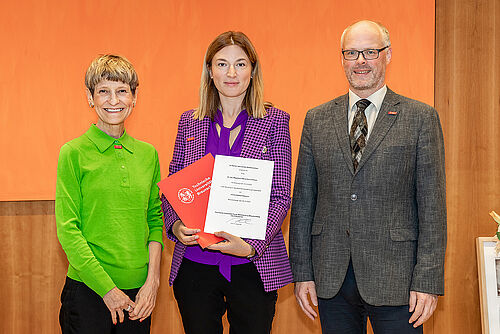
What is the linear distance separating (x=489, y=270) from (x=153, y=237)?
248cm

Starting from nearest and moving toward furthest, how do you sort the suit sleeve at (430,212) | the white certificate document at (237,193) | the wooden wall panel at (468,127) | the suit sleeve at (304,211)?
the suit sleeve at (430,212), the white certificate document at (237,193), the suit sleeve at (304,211), the wooden wall panel at (468,127)

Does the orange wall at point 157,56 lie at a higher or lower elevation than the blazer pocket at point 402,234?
higher

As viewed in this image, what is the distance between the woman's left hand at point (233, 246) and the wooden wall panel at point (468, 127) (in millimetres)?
2197

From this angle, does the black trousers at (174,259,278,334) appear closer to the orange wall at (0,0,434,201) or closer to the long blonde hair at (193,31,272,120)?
the long blonde hair at (193,31,272,120)

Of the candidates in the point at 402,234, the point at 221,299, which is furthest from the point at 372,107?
the point at 221,299

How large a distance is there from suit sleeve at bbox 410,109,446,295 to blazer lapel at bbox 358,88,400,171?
135 mm

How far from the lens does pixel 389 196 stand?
6.70 feet

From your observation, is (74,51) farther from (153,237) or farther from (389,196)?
(389,196)

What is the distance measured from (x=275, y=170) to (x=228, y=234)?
37cm

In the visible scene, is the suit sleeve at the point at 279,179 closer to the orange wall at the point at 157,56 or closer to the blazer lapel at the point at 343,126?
the blazer lapel at the point at 343,126

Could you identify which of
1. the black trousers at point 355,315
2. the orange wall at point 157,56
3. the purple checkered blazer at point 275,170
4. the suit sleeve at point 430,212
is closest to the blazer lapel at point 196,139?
the purple checkered blazer at point 275,170

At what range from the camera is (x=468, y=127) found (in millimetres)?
3643

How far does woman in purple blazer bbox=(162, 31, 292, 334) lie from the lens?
6.92 feet

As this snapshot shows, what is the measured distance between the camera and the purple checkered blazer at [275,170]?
2129 mm
